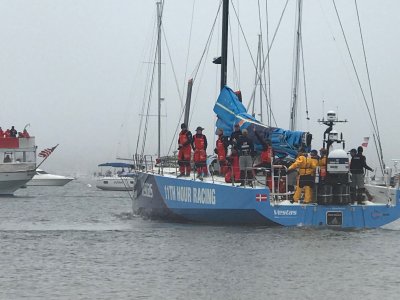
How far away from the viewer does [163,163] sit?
28.4 m

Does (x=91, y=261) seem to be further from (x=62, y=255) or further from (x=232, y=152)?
(x=232, y=152)

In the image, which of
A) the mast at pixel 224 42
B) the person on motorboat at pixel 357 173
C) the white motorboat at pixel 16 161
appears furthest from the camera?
the white motorboat at pixel 16 161

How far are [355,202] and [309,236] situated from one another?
229 centimetres

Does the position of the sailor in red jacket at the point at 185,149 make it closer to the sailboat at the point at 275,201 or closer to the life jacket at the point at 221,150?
the sailboat at the point at 275,201

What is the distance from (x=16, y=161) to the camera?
176 ft

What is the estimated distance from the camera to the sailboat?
2120cm

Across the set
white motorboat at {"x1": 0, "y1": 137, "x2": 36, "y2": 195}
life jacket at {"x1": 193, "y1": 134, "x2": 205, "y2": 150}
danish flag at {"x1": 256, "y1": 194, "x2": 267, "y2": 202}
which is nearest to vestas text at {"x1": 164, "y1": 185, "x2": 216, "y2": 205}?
life jacket at {"x1": 193, "y1": 134, "x2": 205, "y2": 150}

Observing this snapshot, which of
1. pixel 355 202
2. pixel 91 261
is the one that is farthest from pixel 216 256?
pixel 355 202

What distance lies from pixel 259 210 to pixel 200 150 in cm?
297

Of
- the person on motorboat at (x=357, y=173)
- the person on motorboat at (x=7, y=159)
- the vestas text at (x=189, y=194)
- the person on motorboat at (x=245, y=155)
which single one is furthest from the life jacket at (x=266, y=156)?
the person on motorboat at (x=7, y=159)

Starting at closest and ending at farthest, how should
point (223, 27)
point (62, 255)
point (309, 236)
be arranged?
point (62, 255), point (309, 236), point (223, 27)

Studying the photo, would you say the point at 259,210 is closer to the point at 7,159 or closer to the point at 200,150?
the point at 200,150

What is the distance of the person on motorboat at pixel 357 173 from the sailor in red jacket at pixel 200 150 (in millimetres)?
3651

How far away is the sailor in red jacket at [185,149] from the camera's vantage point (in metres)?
23.8
